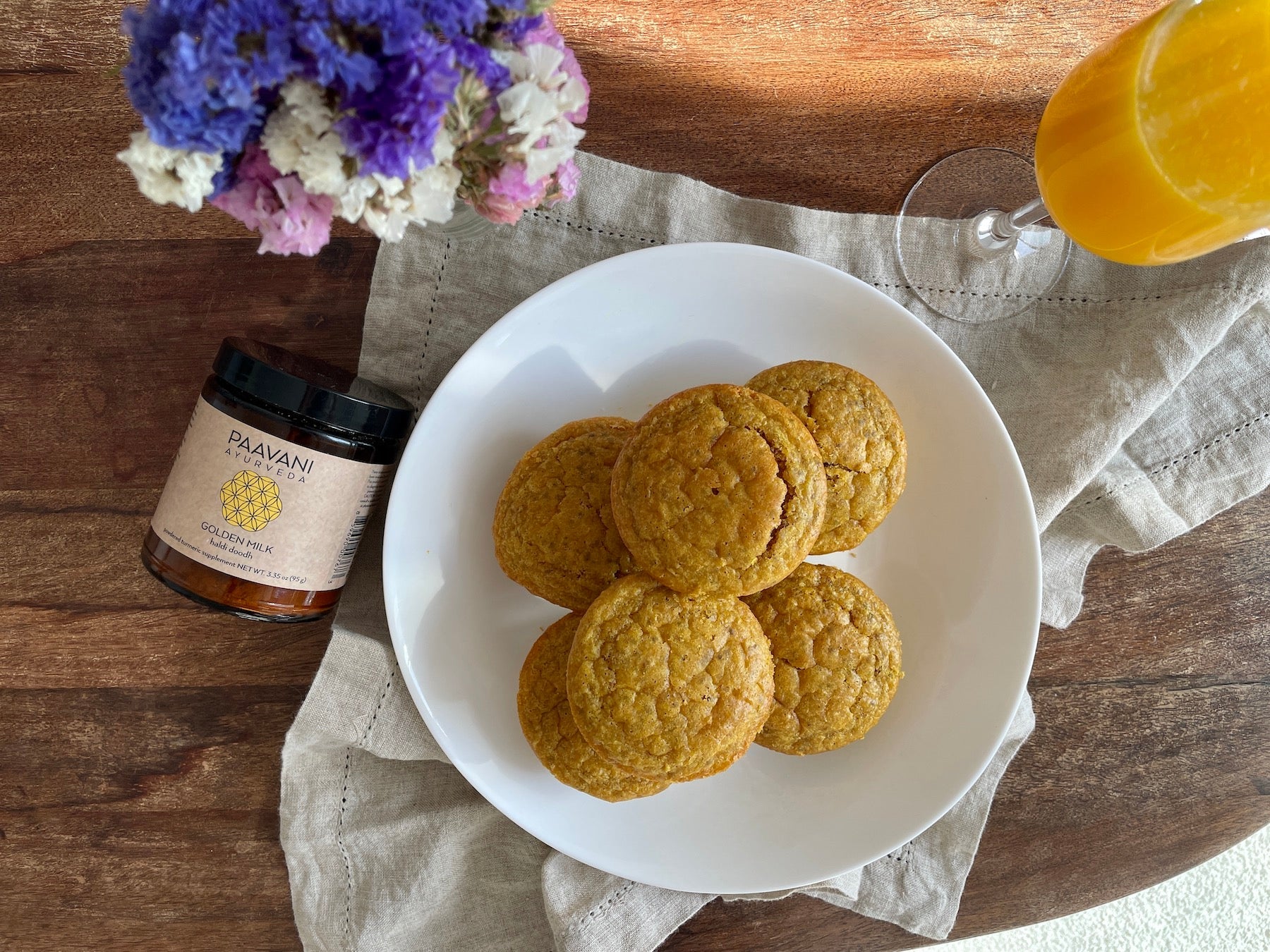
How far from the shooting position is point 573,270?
140 cm

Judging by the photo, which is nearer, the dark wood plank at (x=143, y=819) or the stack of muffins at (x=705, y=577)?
the stack of muffins at (x=705, y=577)

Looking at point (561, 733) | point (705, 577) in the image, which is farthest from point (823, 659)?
point (561, 733)

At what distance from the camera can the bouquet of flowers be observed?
67 cm

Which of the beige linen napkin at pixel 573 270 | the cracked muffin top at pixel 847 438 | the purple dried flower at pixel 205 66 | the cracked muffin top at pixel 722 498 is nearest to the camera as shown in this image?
the purple dried flower at pixel 205 66

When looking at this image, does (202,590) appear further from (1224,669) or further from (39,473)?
(1224,669)

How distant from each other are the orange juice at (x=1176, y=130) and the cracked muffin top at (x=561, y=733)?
0.94 m

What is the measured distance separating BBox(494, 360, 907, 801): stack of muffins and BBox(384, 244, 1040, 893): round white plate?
0.09 meters

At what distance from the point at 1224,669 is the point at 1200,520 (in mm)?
293

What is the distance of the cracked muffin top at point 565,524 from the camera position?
120 cm

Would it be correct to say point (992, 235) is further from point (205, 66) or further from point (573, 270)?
point (205, 66)

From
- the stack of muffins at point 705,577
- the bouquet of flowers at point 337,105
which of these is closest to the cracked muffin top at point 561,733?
the stack of muffins at point 705,577

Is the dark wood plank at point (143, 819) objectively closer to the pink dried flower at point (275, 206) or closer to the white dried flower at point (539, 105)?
the pink dried flower at point (275, 206)

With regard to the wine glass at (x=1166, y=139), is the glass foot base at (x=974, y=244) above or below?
below

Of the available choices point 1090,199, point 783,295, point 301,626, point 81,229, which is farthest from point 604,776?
point 81,229
